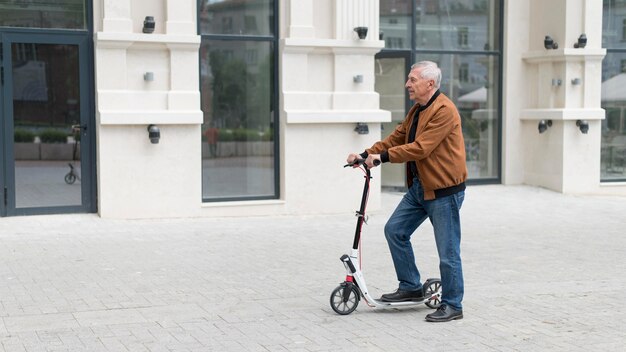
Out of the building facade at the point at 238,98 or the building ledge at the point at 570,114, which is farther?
the building ledge at the point at 570,114

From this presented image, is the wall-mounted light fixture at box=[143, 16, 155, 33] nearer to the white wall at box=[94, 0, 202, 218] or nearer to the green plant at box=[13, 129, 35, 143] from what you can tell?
the white wall at box=[94, 0, 202, 218]

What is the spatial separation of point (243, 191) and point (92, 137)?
223cm

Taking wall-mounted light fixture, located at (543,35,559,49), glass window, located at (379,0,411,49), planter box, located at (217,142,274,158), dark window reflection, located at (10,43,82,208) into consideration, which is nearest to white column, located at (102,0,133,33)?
dark window reflection, located at (10,43,82,208)

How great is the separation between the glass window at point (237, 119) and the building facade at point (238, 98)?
0.02 metres

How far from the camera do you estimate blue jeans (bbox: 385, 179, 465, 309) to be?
734cm

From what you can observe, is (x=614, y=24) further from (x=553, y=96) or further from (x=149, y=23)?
(x=149, y=23)

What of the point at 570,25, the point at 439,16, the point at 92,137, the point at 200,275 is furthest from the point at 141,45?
the point at 570,25

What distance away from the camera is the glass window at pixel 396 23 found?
1573cm

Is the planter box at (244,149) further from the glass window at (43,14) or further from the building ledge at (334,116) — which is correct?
the glass window at (43,14)

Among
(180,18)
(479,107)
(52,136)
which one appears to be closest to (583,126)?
(479,107)

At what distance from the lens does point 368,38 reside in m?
13.6

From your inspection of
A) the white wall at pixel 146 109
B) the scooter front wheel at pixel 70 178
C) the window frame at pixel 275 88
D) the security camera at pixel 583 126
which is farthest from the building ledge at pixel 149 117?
the security camera at pixel 583 126

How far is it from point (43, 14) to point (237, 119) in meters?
2.93

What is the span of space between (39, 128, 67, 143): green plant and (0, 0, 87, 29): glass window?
1342mm
